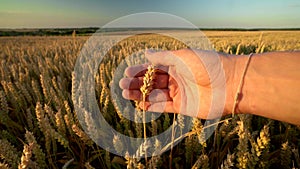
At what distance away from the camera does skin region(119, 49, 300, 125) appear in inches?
46.1

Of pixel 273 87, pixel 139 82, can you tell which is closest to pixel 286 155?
pixel 273 87

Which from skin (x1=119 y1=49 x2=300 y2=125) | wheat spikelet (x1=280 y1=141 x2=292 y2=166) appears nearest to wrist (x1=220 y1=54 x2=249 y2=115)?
skin (x1=119 y1=49 x2=300 y2=125)

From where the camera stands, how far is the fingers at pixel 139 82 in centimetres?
183

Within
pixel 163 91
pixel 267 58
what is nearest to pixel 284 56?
pixel 267 58

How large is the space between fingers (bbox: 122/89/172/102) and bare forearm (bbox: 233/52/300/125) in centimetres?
53

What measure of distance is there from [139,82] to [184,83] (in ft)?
0.99

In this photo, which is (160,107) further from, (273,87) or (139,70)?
(273,87)

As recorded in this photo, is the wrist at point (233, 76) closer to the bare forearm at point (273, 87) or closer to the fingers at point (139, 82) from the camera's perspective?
the bare forearm at point (273, 87)

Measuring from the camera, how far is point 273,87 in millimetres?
1223

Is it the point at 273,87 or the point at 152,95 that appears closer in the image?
the point at 273,87

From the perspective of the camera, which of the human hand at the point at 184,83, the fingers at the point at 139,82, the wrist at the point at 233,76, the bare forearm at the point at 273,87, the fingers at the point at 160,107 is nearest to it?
the bare forearm at the point at 273,87

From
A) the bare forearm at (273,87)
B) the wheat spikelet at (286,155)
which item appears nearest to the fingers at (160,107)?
the bare forearm at (273,87)

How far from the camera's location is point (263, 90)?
1280 mm

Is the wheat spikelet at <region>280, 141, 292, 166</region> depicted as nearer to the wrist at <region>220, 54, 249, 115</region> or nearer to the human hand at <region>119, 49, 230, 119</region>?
the wrist at <region>220, 54, 249, 115</region>
